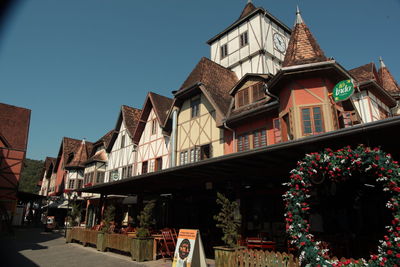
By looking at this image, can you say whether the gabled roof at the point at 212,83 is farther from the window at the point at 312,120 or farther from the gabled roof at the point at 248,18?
the window at the point at 312,120

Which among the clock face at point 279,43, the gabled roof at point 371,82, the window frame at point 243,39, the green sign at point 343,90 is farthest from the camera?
the clock face at point 279,43

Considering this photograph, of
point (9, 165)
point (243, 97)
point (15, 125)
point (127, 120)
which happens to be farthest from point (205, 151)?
point (15, 125)

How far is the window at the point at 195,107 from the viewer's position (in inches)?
756

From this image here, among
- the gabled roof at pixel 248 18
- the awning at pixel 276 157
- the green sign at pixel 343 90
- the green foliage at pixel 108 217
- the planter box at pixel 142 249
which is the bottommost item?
the planter box at pixel 142 249

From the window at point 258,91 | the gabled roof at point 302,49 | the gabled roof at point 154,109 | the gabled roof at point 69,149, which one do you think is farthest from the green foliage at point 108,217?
the gabled roof at point 69,149

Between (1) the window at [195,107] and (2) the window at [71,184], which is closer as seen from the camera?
(1) the window at [195,107]

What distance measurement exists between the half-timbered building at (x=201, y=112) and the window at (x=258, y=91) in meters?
2.05

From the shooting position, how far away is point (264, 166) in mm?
9516

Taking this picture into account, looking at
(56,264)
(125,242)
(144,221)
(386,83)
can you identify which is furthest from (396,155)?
(386,83)

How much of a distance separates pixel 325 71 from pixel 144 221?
9933 millimetres

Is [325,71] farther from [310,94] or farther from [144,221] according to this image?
[144,221]

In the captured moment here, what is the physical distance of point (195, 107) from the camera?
19.5 m

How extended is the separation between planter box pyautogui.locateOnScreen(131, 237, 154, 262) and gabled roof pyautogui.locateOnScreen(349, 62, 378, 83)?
47.0 feet

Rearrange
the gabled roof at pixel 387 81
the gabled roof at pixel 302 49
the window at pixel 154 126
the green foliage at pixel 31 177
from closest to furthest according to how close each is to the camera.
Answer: the gabled roof at pixel 302 49, the gabled roof at pixel 387 81, the window at pixel 154 126, the green foliage at pixel 31 177
